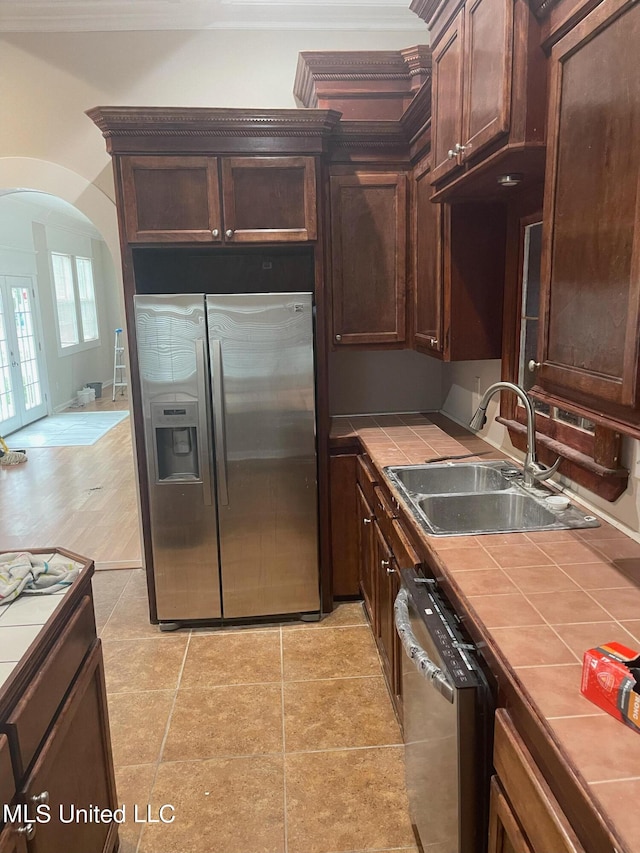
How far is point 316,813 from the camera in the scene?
2.01 metres

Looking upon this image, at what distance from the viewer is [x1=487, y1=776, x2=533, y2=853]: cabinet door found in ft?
3.63

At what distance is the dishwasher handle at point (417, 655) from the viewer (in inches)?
51.4

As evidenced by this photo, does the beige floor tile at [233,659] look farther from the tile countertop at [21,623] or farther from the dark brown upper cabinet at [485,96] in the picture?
the dark brown upper cabinet at [485,96]

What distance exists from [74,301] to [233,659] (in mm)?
8457

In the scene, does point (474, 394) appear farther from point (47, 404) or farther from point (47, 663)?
point (47, 404)

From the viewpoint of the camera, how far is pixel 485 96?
1.73 metres

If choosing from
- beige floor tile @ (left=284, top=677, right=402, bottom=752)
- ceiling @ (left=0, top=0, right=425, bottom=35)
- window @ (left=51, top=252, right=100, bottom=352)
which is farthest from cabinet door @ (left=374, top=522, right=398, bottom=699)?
window @ (left=51, top=252, right=100, bottom=352)

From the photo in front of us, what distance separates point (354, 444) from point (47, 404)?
689 cm

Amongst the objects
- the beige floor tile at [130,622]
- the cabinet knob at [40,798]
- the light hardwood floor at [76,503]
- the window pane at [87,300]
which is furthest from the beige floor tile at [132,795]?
the window pane at [87,300]

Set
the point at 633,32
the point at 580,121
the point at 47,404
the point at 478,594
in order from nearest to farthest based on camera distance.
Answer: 1. the point at 633,32
2. the point at 580,121
3. the point at 478,594
4. the point at 47,404

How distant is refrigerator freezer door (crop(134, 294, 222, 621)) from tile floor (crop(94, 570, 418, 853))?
254mm

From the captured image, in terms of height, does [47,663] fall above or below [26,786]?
above

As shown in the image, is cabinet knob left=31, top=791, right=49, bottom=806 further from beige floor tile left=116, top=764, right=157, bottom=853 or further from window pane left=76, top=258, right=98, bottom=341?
window pane left=76, top=258, right=98, bottom=341

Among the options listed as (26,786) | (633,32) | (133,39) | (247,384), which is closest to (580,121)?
(633,32)
